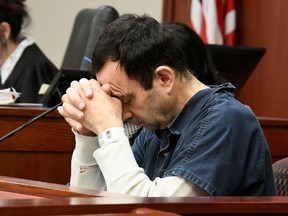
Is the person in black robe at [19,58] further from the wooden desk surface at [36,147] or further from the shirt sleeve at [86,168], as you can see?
the shirt sleeve at [86,168]

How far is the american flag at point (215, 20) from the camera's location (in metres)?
5.34

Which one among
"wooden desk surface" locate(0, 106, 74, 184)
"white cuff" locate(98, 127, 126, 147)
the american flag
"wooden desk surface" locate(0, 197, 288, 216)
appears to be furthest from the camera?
the american flag

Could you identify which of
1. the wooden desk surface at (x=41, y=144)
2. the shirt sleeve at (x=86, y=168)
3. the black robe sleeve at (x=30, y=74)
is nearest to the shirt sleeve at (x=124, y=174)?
the shirt sleeve at (x=86, y=168)

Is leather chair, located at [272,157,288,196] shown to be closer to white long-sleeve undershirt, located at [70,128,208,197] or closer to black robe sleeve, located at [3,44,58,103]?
white long-sleeve undershirt, located at [70,128,208,197]

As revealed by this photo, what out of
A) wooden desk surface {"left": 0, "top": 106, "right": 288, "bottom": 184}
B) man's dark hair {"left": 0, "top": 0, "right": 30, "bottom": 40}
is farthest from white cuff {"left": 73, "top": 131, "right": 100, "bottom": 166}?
man's dark hair {"left": 0, "top": 0, "right": 30, "bottom": 40}

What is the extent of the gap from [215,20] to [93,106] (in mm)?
3313

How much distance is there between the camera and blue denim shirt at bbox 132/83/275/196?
1928 millimetres

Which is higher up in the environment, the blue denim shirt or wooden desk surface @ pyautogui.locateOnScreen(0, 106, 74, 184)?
the blue denim shirt

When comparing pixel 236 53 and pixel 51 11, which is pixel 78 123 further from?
pixel 51 11

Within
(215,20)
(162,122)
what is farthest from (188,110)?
(215,20)

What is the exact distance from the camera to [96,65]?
7.03 feet

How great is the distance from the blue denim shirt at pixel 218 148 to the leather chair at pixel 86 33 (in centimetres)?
234

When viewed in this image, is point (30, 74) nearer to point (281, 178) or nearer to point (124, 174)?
point (281, 178)

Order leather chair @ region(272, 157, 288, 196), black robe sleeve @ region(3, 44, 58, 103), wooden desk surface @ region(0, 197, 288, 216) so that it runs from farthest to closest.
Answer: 1. black robe sleeve @ region(3, 44, 58, 103)
2. leather chair @ region(272, 157, 288, 196)
3. wooden desk surface @ region(0, 197, 288, 216)
